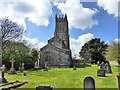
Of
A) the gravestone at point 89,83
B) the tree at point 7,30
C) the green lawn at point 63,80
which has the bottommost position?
the green lawn at point 63,80

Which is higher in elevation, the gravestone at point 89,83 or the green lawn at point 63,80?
the gravestone at point 89,83

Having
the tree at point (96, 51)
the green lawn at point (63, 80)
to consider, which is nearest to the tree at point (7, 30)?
the green lawn at point (63, 80)

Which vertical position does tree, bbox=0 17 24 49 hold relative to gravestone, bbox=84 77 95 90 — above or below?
above

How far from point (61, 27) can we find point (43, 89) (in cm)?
4280

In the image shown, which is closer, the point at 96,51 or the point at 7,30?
the point at 7,30

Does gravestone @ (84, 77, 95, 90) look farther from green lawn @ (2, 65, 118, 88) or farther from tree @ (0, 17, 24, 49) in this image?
tree @ (0, 17, 24, 49)

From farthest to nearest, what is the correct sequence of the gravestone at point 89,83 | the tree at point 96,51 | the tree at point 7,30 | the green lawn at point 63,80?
the tree at point 96,51 → the tree at point 7,30 → the green lawn at point 63,80 → the gravestone at point 89,83

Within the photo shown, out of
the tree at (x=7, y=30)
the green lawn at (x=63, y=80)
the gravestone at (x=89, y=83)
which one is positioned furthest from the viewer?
the tree at (x=7, y=30)

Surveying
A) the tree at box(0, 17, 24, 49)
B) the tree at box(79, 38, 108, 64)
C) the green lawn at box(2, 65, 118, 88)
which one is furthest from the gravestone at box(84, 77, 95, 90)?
the tree at box(79, 38, 108, 64)

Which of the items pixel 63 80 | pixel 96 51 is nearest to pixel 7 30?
pixel 63 80

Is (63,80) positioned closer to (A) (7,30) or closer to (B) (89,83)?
(B) (89,83)

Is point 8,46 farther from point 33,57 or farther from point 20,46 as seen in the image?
point 33,57

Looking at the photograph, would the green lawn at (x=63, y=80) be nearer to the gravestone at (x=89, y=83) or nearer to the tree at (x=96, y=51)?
the gravestone at (x=89, y=83)

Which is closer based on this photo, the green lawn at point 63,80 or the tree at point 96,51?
the green lawn at point 63,80
